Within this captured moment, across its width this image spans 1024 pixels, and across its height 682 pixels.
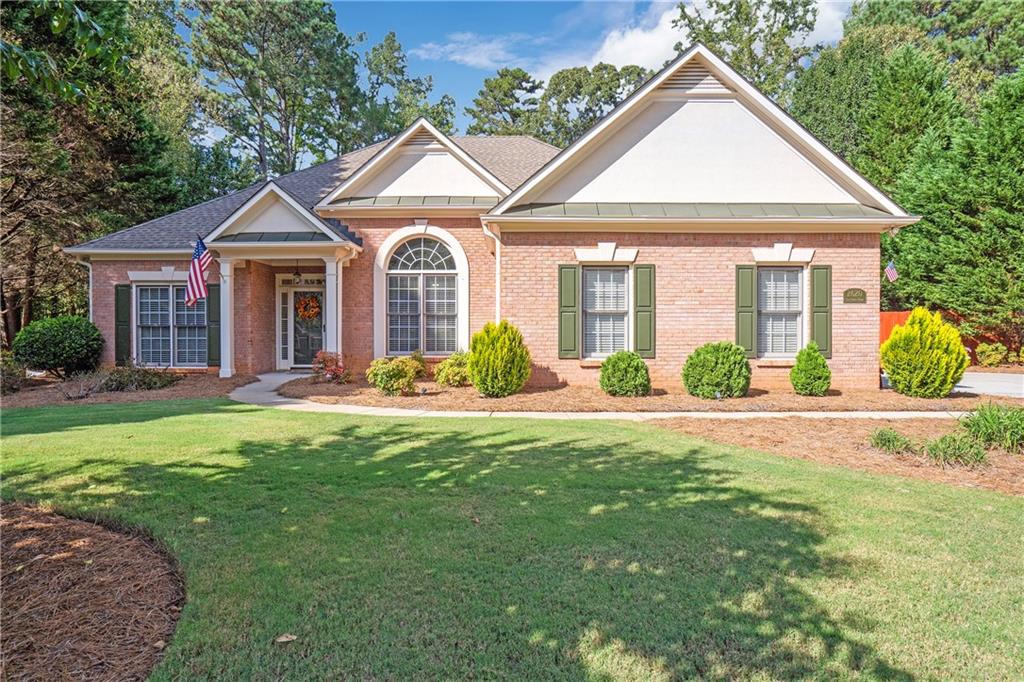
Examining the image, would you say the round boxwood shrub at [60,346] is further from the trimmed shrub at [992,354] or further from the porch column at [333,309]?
the trimmed shrub at [992,354]

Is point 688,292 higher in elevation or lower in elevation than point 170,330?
higher

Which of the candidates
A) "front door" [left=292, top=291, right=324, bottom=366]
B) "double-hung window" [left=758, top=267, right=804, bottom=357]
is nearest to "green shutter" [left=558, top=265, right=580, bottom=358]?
"double-hung window" [left=758, top=267, right=804, bottom=357]

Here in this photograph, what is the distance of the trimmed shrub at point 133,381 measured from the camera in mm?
11766

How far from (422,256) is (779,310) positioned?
27.8 feet

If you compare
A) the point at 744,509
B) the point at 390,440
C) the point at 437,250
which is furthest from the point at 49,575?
the point at 437,250

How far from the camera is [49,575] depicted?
130 inches

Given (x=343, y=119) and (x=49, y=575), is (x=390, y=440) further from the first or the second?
(x=343, y=119)

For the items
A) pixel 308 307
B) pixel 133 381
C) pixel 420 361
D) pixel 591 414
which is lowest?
pixel 591 414

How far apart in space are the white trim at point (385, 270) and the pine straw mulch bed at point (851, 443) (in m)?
6.33

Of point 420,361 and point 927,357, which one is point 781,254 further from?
point 420,361

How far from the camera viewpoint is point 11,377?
480 inches

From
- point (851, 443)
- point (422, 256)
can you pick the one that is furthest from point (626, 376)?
point (422, 256)

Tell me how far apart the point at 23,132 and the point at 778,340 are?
62.8ft

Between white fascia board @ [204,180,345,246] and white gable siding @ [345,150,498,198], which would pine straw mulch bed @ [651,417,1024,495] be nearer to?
white gable siding @ [345,150,498,198]
